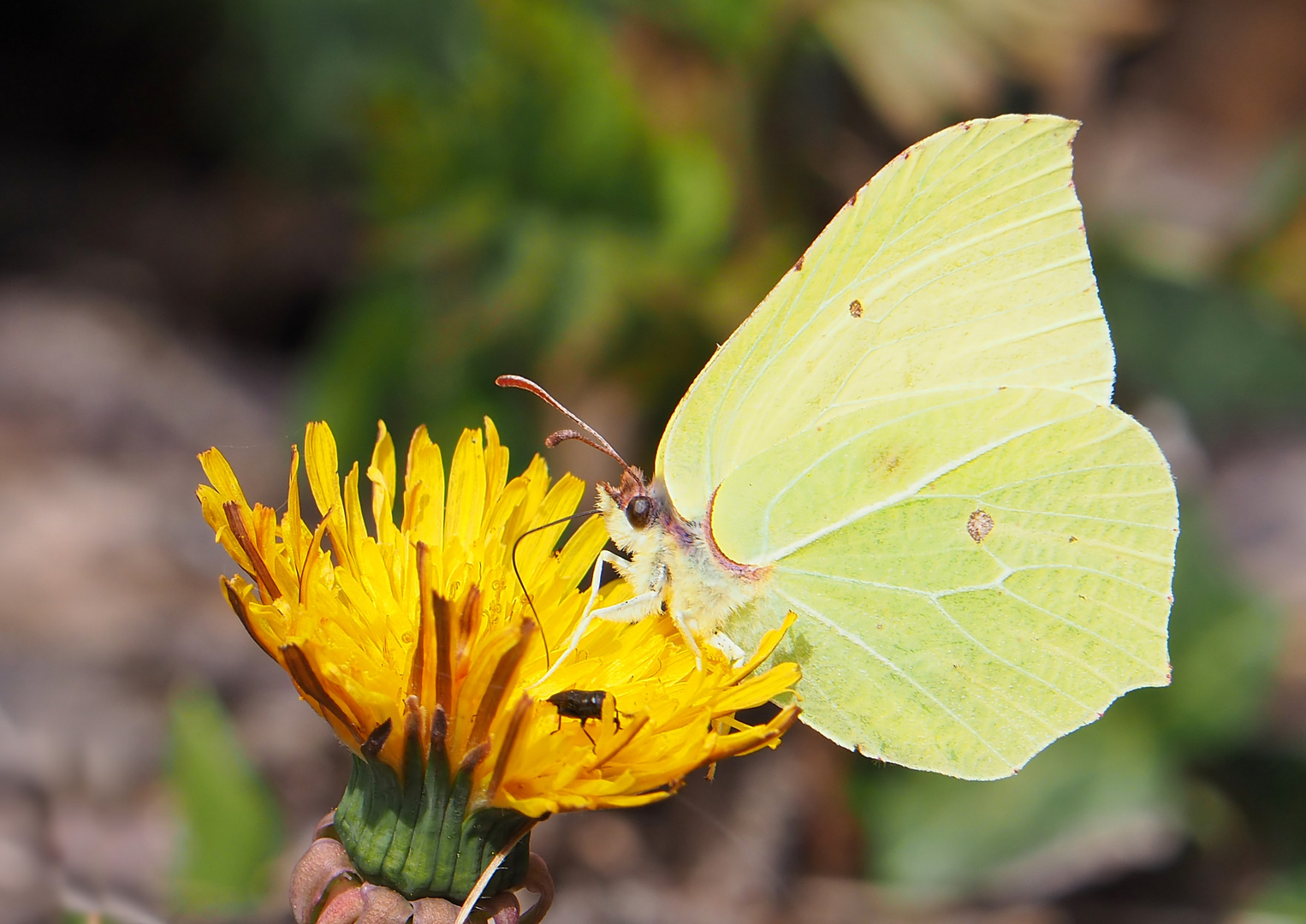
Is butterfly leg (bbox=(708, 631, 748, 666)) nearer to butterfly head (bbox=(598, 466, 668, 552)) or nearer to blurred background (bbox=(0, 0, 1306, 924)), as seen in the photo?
butterfly head (bbox=(598, 466, 668, 552))

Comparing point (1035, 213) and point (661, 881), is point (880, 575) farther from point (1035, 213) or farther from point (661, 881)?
point (661, 881)

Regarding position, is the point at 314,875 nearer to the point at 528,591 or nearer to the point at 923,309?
the point at 528,591

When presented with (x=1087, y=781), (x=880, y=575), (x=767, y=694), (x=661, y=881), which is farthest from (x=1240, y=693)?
(x=767, y=694)

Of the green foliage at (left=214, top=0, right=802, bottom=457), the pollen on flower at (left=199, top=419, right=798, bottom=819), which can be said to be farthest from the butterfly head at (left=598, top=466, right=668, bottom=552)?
the green foliage at (left=214, top=0, right=802, bottom=457)

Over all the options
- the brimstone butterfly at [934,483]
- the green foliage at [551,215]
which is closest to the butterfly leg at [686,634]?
the brimstone butterfly at [934,483]

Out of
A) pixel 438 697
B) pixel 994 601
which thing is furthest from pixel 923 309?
pixel 438 697
